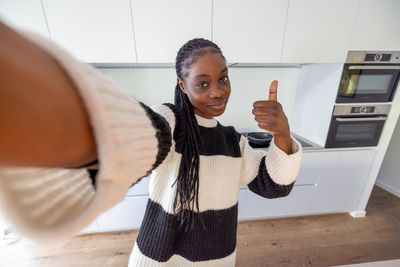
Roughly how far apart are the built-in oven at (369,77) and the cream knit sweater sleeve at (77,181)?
1548 mm

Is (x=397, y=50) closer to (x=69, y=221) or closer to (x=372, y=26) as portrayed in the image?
(x=372, y=26)

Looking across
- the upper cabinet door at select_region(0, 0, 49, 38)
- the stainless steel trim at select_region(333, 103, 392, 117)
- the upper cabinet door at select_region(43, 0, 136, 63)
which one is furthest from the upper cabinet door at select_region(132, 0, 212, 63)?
the stainless steel trim at select_region(333, 103, 392, 117)

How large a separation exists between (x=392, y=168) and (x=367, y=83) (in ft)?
4.72

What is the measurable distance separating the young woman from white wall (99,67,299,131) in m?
0.96

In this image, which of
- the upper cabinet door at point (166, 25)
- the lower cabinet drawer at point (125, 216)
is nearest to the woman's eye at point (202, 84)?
the upper cabinet door at point (166, 25)

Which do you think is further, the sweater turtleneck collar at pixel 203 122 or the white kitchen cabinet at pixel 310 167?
the white kitchen cabinet at pixel 310 167

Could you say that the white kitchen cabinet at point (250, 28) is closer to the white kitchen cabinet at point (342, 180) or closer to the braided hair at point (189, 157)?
the braided hair at point (189, 157)

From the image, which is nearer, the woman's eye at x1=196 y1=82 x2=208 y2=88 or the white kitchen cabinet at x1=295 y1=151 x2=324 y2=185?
the woman's eye at x1=196 y1=82 x2=208 y2=88

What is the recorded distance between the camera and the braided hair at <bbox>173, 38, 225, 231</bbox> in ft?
1.56

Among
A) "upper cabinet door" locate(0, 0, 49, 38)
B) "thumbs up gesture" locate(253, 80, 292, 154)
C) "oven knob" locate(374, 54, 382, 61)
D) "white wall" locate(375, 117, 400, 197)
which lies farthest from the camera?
"white wall" locate(375, 117, 400, 197)

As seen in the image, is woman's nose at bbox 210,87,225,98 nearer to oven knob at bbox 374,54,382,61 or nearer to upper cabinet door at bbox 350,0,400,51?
upper cabinet door at bbox 350,0,400,51

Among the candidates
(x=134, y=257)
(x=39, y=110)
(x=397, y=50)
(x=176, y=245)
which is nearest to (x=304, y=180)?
(x=397, y=50)

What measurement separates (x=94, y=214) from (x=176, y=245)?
18.0 inches

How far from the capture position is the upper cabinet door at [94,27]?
96cm
